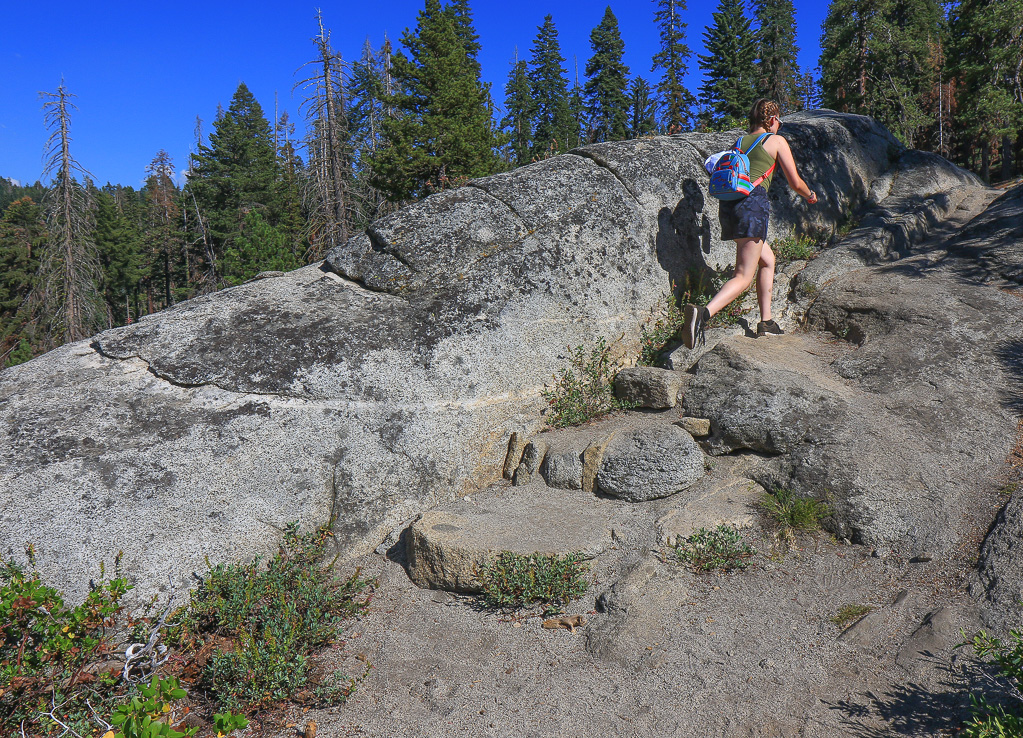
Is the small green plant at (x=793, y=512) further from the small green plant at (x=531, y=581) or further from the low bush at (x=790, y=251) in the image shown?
the low bush at (x=790, y=251)

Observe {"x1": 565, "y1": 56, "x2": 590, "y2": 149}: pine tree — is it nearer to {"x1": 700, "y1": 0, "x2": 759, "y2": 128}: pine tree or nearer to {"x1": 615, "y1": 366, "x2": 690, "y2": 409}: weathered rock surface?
{"x1": 700, "y1": 0, "x2": 759, "y2": 128}: pine tree

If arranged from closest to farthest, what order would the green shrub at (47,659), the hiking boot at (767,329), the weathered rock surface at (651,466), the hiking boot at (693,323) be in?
the green shrub at (47,659)
the weathered rock surface at (651,466)
the hiking boot at (693,323)
the hiking boot at (767,329)

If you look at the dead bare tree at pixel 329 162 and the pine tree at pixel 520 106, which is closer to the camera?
the dead bare tree at pixel 329 162

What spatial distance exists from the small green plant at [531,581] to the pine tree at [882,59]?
22.5 meters

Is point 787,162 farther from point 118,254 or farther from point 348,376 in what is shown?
point 118,254

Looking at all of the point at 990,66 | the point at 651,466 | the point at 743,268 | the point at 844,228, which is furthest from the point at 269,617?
the point at 990,66

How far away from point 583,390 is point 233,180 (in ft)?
133

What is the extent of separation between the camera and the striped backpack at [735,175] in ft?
19.7

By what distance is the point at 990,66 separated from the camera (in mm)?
20125

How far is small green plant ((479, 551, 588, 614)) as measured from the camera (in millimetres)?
4223

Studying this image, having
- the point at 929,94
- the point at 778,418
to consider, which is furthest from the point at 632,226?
the point at 929,94

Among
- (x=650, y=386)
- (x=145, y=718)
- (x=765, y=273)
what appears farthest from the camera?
(x=765, y=273)

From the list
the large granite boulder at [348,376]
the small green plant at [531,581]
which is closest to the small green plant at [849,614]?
the small green plant at [531,581]

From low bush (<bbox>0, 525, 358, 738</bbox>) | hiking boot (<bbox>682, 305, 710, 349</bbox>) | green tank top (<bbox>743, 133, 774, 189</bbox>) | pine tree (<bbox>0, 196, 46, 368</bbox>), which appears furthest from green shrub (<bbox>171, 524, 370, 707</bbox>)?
pine tree (<bbox>0, 196, 46, 368</bbox>)
